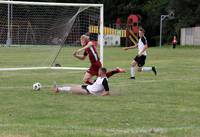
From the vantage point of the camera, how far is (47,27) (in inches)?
1058

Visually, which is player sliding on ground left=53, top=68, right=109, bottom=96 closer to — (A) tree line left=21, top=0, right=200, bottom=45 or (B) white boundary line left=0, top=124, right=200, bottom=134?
(B) white boundary line left=0, top=124, right=200, bottom=134

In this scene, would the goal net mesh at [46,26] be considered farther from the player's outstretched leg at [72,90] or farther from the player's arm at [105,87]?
the player's arm at [105,87]

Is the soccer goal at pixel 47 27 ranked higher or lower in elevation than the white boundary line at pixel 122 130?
higher

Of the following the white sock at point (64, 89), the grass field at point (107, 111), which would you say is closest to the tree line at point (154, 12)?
the grass field at point (107, 111)

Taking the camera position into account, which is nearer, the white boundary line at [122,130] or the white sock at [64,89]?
the white boundary line at [122,130]

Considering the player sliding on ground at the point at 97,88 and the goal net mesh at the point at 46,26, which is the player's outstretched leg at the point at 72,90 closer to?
the player sliding on ground at the point at 97,88

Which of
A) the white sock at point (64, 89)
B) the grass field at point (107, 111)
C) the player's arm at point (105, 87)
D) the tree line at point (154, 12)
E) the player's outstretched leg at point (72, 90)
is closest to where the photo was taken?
the grass field at point (107, 111)

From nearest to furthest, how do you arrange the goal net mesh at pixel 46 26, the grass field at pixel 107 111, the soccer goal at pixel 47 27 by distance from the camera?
the grass field at pixel 107 111 → the soccer goal at pixel 47 27 → the goal net mesh at pixel 46 26

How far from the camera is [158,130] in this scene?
9625 mm

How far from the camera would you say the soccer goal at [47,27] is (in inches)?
968

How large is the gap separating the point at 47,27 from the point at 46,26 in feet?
0.68

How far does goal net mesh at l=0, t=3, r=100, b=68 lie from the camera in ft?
81.5

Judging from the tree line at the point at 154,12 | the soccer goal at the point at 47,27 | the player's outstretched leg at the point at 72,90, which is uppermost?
the tree line at the point at 154,12

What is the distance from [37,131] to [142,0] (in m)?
82.5
